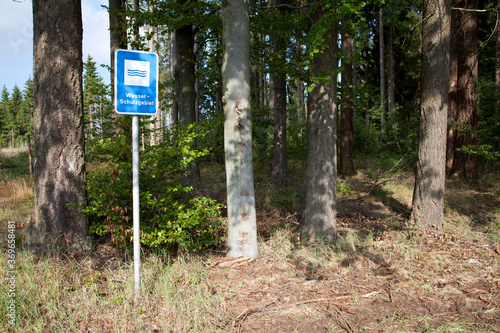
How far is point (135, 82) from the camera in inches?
130

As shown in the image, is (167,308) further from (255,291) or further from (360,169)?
(360,169)

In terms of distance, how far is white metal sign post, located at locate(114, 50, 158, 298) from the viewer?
3229mm

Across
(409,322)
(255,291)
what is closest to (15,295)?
(255,291)

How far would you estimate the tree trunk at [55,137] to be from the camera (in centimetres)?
465

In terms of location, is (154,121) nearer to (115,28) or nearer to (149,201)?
(149,201)

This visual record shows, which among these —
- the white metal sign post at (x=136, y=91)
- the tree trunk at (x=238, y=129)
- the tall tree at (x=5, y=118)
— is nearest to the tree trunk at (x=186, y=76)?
the tree trunk at (x=238, y=129)

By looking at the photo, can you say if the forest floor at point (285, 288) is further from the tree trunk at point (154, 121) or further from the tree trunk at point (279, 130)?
the tree trunk at point (279, 130)

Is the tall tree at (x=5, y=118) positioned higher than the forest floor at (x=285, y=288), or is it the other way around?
the tall tree at (x=5, y=118)

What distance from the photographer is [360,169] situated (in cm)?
1364

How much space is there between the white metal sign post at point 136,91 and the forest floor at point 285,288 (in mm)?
536

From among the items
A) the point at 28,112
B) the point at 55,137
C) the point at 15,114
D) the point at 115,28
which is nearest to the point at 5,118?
the point at 15,114

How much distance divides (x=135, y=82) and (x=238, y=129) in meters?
1.70

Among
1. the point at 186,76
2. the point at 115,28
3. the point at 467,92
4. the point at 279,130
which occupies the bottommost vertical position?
the point at 279,130

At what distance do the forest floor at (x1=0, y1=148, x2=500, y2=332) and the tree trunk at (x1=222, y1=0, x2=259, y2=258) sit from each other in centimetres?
49
